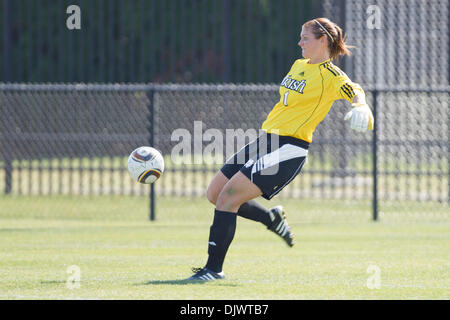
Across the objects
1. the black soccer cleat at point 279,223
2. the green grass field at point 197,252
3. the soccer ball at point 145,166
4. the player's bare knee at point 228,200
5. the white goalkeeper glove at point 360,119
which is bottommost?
the green grass field at point 197,252

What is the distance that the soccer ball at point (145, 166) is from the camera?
8.65m

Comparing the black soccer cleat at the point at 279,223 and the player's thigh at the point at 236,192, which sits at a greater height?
the player's thigh at the point at 236,192

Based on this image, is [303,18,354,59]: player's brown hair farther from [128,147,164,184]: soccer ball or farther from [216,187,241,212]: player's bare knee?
[128,147,164,184]: soccer ball

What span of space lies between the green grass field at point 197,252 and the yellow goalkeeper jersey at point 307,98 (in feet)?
4.30

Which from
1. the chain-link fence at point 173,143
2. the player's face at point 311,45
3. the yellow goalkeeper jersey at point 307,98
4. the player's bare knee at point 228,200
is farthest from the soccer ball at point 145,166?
the chain-link fence at point 173,143

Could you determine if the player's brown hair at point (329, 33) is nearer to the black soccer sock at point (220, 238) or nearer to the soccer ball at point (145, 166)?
the black soccer sock at point (220, 238)

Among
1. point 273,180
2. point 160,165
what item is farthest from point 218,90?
point 273,180

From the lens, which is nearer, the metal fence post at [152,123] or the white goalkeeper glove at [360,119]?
the white goalkeeper glove at [360,119]

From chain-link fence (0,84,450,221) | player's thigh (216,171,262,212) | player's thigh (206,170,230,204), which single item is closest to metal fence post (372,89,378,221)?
chain-link fence (0,84,450,221)

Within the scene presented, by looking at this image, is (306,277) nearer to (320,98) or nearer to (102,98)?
(320,98)

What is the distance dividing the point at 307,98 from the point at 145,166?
67.0 inches

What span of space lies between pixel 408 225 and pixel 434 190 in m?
5.39

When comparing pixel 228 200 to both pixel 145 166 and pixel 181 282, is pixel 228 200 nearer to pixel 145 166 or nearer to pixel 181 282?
pixel 181 282

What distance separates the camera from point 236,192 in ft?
25.7
